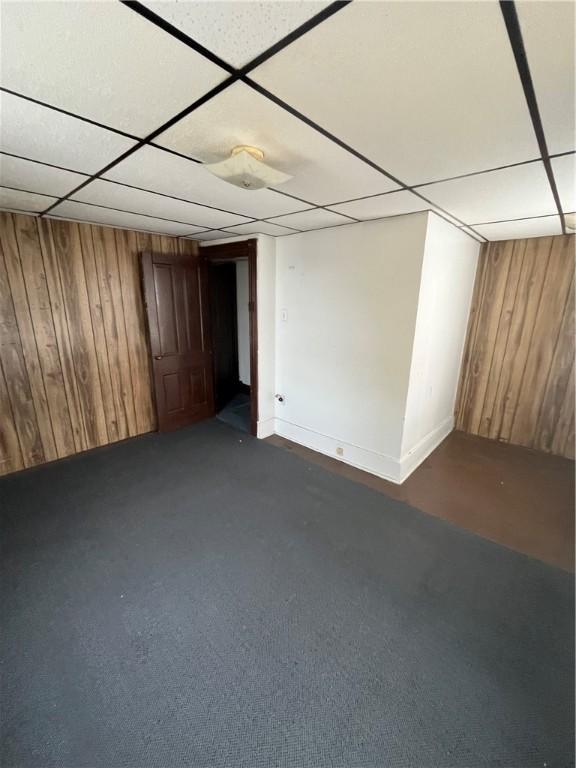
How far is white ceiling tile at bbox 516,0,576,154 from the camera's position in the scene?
725 mm

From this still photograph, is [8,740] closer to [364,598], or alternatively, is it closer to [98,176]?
[364,598]

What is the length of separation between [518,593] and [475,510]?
0.77 meters

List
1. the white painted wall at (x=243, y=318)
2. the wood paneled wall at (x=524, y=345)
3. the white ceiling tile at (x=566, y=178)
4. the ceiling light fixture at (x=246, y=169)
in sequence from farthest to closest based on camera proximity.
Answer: the white painted wall at (x=243, y=318) → the wood paneled wall at (x=524, y=345) → the white ceiling tile at (x=566, y=178) → the ceiling light fixture at (x=246, y=169)

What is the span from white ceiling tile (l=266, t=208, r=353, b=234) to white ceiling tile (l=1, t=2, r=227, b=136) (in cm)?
147

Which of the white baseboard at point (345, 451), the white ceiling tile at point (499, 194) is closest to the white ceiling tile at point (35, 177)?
the white ceiling tile at point (499, 194)

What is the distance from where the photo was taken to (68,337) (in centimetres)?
313

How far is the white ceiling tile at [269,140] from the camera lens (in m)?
1.10

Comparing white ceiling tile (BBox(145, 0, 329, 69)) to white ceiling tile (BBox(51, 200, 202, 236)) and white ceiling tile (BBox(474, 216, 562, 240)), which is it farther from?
white ceiling tile (BBox(474, 216, 562, 240))

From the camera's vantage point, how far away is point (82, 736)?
1.21 m

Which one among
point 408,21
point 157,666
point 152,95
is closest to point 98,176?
point 152,95

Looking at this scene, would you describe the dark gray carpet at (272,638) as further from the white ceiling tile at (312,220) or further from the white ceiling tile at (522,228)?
the white ceiling tile at (522,228)

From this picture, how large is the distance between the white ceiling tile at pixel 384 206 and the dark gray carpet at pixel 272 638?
7.51 feet

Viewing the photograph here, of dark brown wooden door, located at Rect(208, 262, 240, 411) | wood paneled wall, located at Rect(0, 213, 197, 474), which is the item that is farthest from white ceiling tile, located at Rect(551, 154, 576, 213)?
dark brown wooden door, located at Rect(208, 262, 240, 411)

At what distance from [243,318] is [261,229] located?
2374mm
